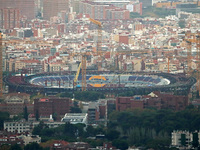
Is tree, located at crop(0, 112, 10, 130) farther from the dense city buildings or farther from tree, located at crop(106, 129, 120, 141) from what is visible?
tree, located at crop(106, 129, 120, 141)

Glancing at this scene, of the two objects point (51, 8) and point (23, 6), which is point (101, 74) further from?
point (51, 8)

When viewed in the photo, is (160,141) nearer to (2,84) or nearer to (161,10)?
(2,84)

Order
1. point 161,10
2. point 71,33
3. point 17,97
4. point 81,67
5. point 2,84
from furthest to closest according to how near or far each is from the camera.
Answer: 1. point 161,10
2. point 71,33
3. point 81,67
4. point 2,84
5. point 17,97

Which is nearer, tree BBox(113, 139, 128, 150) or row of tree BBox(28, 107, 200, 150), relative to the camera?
tree BBox(113, 139, 128, 150)

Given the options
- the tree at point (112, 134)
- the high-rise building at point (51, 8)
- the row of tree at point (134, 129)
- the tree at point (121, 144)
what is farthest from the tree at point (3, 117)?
the high-rise building at point (51, 8)

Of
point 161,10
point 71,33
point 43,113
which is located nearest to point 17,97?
point 43,113

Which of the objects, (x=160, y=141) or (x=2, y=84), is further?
(x=2, y=84)

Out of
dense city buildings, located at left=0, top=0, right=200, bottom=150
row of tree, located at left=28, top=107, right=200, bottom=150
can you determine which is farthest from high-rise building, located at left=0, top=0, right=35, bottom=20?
row of tree, located at left=28, top=107, right=200, bottom=150
